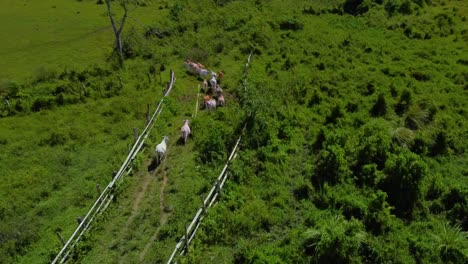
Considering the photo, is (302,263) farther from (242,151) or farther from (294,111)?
(294,111)

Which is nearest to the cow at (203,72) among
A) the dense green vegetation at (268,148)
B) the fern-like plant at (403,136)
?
the dense green vegetation at (268,148)

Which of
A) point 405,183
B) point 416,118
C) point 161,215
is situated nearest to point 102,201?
point 161,215

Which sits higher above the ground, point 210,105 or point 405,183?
point 405,183

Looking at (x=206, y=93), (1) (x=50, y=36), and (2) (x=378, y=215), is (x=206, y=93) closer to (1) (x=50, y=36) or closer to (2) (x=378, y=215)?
(2) (x=378, y=215)

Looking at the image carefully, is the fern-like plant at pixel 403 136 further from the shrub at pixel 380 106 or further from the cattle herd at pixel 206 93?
the cattle herd at pixel 206 93

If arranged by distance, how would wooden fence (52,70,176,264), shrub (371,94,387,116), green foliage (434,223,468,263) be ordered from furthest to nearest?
shrub (371,94,387,116), wooden fence (52,70,176,264), green foliage (434,223,468,263)

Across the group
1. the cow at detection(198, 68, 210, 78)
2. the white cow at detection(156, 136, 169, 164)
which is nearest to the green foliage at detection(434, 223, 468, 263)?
the white cow at detection(156, 136, 169, 164)

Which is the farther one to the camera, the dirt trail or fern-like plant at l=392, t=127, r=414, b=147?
fern-like plant at l=392, t=127, r=414, b=147

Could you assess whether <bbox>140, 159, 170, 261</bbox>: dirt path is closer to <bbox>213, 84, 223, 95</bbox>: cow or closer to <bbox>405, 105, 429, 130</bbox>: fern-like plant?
<bbox>213, 84, 223, 95</bbox>: cow
